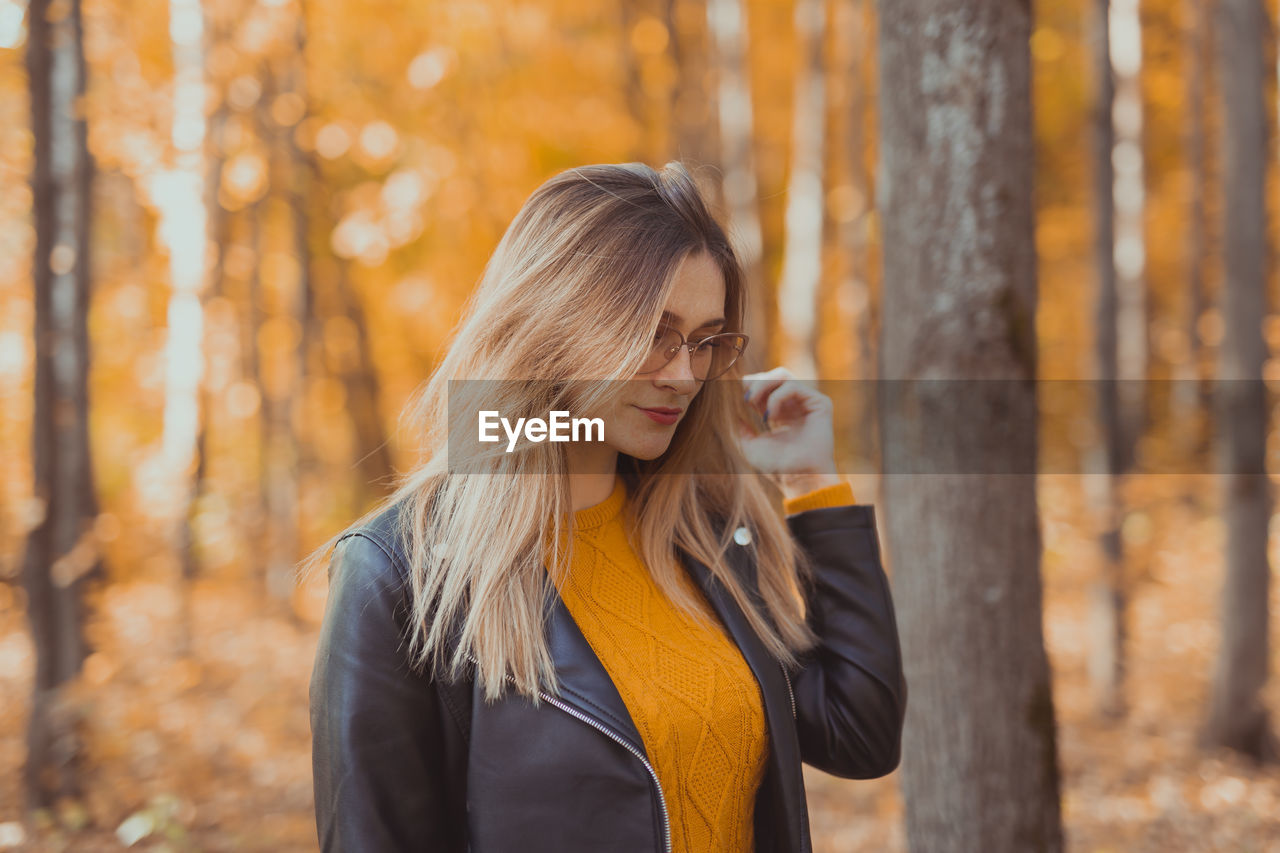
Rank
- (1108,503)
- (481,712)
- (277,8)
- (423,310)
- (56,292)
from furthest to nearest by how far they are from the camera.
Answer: (423,310) → (277,8) → (1108,503) → (56,292) → (481,712)

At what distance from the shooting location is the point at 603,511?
209 centimetres

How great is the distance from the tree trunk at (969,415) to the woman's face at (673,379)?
2.85ft

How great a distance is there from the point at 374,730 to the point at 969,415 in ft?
5.63

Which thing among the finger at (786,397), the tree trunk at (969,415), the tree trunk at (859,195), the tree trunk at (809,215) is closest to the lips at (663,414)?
the finger at (786,397)

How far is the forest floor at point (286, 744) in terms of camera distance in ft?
18.1

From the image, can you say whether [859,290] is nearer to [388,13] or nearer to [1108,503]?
[1108,503]

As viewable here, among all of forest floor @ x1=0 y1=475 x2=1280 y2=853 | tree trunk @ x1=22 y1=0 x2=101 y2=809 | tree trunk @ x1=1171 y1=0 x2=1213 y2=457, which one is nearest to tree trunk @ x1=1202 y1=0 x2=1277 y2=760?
forest floor @ x1=0 y1=475 x2=1280 y2=853


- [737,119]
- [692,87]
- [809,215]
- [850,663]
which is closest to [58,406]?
[850,663]

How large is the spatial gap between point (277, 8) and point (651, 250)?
9.41 metres

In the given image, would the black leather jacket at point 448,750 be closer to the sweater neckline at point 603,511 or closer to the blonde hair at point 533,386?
the blonde hair at point 533,386

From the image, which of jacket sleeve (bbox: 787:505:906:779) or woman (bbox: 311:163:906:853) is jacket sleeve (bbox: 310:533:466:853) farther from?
jacket sleeve (bbox: 787:505:906:779)

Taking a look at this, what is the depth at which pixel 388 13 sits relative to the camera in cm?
1040

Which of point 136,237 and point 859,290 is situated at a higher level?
point 136,237

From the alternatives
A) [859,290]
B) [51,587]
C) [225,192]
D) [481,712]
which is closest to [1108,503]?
[859,290]
